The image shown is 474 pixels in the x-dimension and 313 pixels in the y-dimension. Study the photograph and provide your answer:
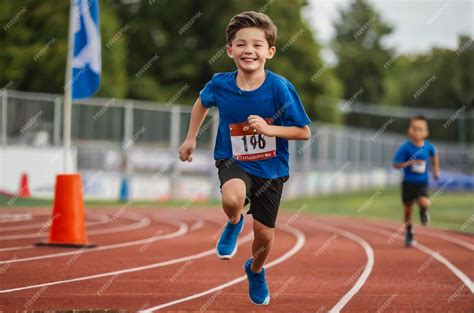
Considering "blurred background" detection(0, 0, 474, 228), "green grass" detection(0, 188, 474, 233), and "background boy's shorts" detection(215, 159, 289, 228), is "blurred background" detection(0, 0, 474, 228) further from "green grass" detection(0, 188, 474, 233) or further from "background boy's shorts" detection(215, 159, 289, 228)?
"background boy's shorts" detection(215, 159, 289, 228)

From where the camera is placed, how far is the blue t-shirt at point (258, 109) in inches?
244

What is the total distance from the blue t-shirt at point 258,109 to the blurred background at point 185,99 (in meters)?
10.4

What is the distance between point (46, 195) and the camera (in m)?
23.0

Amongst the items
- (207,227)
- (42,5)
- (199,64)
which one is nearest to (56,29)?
(42,5)

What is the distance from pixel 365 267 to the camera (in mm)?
10297

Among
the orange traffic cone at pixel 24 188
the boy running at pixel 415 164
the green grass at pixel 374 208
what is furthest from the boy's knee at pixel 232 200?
the orange traffic cone at pixel 24 188

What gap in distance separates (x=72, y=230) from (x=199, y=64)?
35981mm

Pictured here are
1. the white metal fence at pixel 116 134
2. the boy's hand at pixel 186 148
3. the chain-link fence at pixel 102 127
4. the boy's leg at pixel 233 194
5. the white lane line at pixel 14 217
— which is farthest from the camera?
the white metal fence at pixel 116 134

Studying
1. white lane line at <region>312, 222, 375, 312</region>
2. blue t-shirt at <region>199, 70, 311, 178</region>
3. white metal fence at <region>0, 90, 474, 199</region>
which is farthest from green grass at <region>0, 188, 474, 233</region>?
blue t-shirt at <region>199, 70, 311, 178</region>

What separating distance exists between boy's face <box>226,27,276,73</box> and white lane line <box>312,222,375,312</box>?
2039 millimetres

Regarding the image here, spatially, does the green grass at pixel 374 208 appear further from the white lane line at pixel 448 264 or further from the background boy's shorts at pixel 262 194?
the background boy's shorts at pixel 262 194

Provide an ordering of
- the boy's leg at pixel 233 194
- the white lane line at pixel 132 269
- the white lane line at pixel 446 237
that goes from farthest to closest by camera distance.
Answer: the white lane line at pixel 446 237 < the white lane line at pixel 132 269 < the boy's leg at pixel 233 194

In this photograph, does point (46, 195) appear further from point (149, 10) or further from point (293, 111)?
point (149, 10)

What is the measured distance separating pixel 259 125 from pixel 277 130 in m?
0.20
